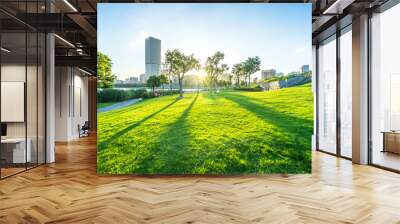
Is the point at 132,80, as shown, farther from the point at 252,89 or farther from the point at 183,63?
the point at 252,89

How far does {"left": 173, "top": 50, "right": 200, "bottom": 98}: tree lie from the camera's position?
21.4 feet

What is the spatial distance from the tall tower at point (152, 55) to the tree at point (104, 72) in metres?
0.60

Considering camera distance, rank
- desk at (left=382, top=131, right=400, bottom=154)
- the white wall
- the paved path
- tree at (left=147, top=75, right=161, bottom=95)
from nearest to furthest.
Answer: the paved path, tree at (left=147, top=75, right=161, bottom=95), desk at (left=382, top=131, right=400, bottom=154), the white wall

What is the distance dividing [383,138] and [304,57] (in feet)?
7.23

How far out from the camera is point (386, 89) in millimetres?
6926

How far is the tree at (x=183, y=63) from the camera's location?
651cm

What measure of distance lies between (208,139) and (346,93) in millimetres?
3950

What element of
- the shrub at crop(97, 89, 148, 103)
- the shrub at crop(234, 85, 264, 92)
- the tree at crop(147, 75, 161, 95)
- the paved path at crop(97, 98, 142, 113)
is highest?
the tree at crop(147, 75, 161, 95)

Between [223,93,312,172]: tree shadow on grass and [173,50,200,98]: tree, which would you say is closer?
[223,93,312,172]: tree shadow on grass

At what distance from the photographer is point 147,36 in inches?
252

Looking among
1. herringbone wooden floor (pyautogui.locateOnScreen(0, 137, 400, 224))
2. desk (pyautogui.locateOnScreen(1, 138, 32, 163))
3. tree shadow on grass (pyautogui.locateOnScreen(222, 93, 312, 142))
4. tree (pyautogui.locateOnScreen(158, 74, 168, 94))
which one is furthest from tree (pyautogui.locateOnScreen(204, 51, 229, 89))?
desk (pyautogui.locateOnScreen(1, 138, 32, 163))

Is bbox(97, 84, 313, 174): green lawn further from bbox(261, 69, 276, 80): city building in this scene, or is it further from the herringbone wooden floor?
bbox(261, 69, 276, 80): city building

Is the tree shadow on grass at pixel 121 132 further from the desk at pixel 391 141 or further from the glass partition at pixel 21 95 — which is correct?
the desk at pixel 391 141

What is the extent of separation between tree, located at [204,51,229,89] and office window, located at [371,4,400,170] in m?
2.98
